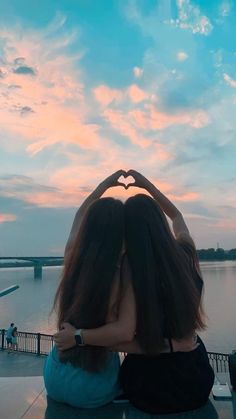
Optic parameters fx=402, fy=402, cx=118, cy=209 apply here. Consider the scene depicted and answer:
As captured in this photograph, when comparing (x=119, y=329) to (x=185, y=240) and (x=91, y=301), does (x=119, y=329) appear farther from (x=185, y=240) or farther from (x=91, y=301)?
(x=185, y=240)

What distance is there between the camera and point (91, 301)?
2.08 metres

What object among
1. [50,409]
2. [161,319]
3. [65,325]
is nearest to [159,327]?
[161,319]

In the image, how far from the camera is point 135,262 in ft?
6.87

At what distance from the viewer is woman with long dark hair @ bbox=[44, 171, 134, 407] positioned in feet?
6.86

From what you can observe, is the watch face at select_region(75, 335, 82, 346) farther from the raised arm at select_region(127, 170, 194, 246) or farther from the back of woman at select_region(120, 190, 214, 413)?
the raised arm at select_region(127, 170, 194, 246)

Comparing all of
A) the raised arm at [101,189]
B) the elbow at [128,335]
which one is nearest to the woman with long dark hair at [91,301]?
the elbow at [128,335]

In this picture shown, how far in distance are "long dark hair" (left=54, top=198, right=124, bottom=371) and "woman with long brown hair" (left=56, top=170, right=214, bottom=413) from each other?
0.06 m

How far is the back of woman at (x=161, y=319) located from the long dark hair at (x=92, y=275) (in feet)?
0.31

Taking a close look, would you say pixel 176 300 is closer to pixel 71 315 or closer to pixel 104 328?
pixel 104 328

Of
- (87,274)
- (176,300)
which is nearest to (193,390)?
(176,300)

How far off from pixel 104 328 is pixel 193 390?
67cm

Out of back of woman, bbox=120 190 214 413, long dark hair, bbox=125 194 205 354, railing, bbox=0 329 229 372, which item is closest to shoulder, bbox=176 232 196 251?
back of woman, bbox=120 190 214 413

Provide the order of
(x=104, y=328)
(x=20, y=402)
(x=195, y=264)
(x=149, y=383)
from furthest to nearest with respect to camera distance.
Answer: (x=20, y=402) → (x=195, y=264) → (x=149, y=383) → (x=104, y=328)

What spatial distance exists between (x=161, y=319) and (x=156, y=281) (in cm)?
21
